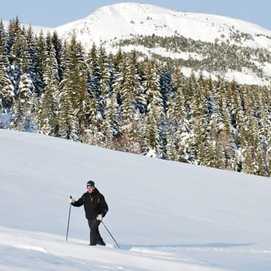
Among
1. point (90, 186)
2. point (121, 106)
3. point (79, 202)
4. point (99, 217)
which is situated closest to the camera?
point (99, 217)

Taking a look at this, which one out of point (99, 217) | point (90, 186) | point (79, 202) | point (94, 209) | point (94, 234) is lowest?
point (94, 234)

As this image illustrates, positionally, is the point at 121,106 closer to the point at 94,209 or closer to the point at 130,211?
the point at 130,211

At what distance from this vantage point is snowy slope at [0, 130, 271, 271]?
12883 millimetres

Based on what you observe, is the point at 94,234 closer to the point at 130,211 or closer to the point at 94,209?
the point at 94,209

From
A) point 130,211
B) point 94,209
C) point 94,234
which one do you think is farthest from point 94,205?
point 130,211

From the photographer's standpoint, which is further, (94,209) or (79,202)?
(79,202)

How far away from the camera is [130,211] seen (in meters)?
23.4

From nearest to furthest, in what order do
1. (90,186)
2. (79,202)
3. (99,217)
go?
1. (99,217)
2. (90,186)
3. (79,202)

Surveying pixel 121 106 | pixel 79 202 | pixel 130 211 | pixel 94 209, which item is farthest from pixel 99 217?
pixel 121 106

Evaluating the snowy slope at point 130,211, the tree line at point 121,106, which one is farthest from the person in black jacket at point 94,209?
the tree line at point 121,106

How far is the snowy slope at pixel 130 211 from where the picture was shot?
12883 millimetres

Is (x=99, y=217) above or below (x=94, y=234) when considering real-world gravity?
above

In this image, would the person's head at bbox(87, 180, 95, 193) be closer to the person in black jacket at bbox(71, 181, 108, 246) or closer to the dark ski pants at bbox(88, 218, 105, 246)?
the person in black jacket at bbox(71, 181, 108, 246)

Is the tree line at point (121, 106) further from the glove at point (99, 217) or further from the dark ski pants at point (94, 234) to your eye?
the glove at point (99, 217)
